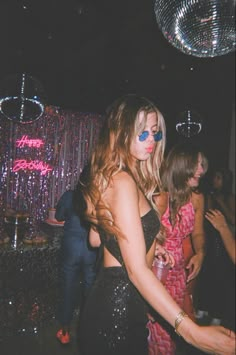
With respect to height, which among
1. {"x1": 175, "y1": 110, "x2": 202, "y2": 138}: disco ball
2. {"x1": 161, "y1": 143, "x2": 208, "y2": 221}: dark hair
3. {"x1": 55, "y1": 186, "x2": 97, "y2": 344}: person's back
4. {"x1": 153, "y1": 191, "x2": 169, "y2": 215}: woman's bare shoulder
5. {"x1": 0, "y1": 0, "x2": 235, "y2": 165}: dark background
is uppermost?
{"x1": 0, "y1": 0, "x2": 235, "y2": 165}: dark background

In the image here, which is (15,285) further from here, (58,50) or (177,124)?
(177,124)

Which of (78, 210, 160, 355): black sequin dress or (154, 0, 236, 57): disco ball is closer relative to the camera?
(78, 210, 160, 355): black sequin dress

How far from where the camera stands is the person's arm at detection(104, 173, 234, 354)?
114 cm

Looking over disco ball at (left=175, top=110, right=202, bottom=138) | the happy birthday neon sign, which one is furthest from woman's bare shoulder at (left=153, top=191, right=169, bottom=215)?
the happy birthday neon sign

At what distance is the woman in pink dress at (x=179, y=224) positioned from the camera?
2.28 m

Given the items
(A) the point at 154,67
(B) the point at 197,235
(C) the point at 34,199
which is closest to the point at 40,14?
(A) the point at 154,67

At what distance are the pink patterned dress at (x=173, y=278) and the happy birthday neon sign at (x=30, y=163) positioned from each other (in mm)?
4155

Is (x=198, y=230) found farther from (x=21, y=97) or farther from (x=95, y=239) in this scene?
(x=21, y=97)

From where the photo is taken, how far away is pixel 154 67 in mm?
4766

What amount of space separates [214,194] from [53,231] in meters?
2.21

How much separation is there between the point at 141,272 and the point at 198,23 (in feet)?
5.54

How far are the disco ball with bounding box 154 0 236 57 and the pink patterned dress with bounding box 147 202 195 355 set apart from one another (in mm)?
1287

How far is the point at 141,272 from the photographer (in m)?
1.24

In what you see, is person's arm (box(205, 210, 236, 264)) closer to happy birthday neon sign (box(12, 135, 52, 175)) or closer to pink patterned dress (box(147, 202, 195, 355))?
pink patterned dress (box(147, 202, 195, 355))
